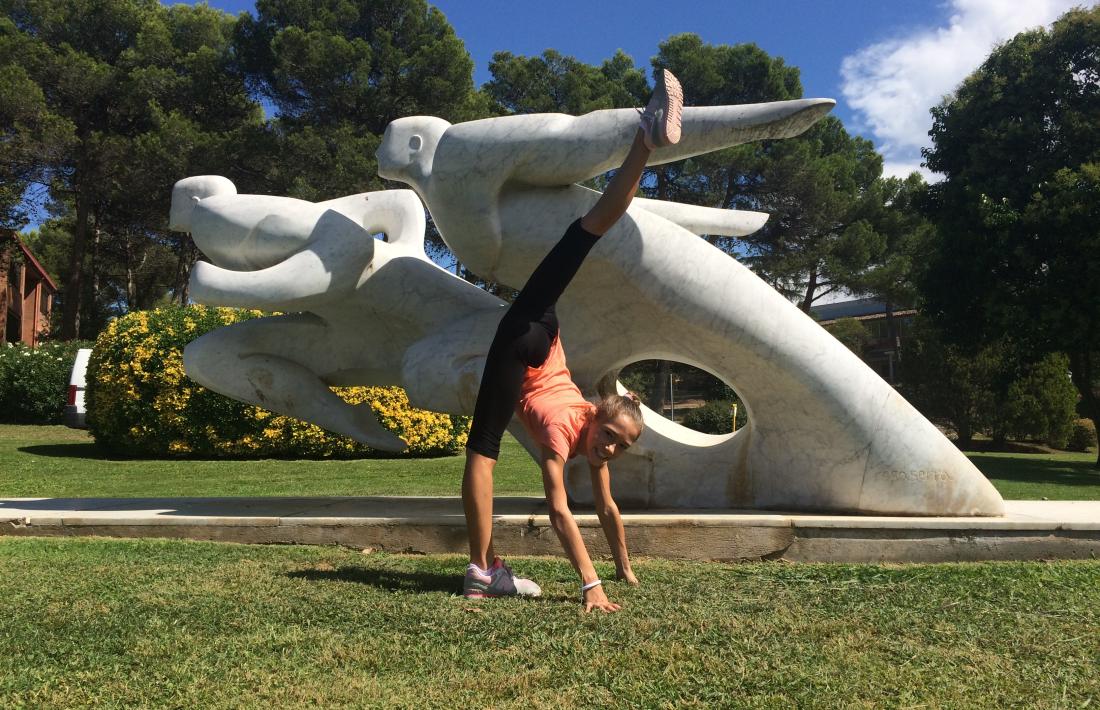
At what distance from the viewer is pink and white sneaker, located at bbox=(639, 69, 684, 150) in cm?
323

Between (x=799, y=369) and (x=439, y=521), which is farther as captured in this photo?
(x=799, y=369)

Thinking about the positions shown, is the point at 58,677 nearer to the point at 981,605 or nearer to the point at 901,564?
the point at 981,605

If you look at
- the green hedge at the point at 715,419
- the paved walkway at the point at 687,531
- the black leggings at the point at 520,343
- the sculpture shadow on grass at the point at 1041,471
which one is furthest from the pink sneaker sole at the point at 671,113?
the green hedge at the point at 715,419

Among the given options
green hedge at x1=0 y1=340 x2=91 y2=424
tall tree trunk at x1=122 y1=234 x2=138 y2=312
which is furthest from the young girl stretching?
tall tree trunk at x1=122 y1=234 x2=138 y2=312

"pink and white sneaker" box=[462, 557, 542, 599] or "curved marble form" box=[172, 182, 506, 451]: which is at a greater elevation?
"curved marble form" box=[172, 182, 506, 451]

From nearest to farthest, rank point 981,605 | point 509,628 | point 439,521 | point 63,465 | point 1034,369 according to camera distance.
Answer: point 509,628 < point 981,605 < point 439,521 < point 63,465 < point 1034,369

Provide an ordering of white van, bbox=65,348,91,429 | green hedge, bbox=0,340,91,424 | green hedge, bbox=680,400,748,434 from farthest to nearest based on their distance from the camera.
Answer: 1. green hedge, bbox=680,400,748,434
2. green hedge, bbox=0,340,91,424
3. white van, bbox=65,348,91,429

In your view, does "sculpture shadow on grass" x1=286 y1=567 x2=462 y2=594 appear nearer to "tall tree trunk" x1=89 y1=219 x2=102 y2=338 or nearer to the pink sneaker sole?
the pink sneaker sole

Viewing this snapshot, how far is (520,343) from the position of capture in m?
3.25

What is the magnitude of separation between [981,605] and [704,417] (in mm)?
17902

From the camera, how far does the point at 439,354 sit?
16.0 feet

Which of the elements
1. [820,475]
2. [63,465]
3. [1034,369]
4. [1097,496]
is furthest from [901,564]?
[1034,369]

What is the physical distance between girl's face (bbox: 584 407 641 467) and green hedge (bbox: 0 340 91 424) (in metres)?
16.3

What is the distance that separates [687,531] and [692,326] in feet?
3.87
